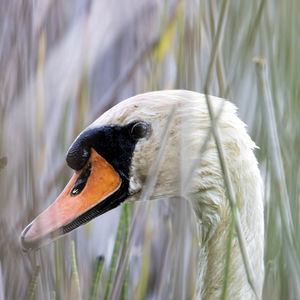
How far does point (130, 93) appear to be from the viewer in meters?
1.62

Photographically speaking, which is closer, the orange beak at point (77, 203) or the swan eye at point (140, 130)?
the orange beak at point (77, 203)

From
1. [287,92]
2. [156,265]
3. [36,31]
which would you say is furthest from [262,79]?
[156,265]

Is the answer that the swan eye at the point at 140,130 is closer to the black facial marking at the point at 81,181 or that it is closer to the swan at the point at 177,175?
the swan at the point at 177,175

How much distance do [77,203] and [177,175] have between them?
21cm

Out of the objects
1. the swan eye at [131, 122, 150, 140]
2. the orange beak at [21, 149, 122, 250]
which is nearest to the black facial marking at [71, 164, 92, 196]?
the orange beak at [21, 149, 122, 250]

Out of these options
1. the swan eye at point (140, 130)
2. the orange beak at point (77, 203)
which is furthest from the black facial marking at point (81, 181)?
the swan eye at point (140, 130)

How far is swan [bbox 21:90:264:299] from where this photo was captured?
1072 millimetres

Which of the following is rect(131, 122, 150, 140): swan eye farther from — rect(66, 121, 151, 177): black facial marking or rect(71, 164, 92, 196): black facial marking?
rect(71, 164, 92, 196): black facial marking

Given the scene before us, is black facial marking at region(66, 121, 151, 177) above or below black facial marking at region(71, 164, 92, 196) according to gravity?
above

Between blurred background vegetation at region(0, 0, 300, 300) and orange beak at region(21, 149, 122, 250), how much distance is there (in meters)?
0.03

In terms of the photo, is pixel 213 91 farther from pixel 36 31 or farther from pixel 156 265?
pixel 156 265

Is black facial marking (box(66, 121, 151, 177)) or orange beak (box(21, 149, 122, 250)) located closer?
orange beak (box(21, 149, 122, 250))

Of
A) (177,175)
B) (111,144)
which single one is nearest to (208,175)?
(177,175)

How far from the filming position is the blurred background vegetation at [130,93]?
35.9 inches
